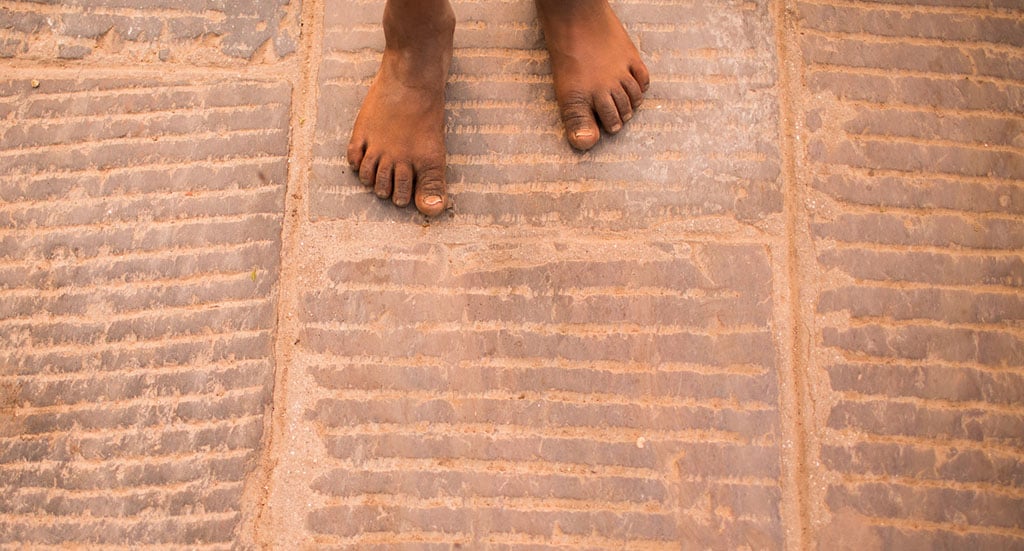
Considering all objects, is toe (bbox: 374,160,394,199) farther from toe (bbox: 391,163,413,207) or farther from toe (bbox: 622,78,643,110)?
toe (bbox: 622,78,643,110)

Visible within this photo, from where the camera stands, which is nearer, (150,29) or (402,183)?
(402,183)

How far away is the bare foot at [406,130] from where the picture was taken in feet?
3.75

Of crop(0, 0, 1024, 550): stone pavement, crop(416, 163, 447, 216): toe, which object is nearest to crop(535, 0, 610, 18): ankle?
crop(0, 0, 1024, 550): stone pavement

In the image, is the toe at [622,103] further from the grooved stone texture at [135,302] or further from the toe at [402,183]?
the grooved stone texture at [135,302]

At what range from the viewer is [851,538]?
3.57 feet

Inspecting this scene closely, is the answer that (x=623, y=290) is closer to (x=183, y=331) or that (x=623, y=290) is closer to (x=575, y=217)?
(x=575, y=217)

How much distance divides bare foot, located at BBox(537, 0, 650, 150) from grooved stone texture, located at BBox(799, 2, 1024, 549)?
1.17ft

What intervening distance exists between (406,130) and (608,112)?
0.37m

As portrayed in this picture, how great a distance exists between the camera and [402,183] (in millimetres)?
1172

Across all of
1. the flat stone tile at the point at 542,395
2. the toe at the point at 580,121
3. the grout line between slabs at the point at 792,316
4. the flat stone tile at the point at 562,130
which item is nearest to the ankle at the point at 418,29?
the flat stone tile at the point at 562,130

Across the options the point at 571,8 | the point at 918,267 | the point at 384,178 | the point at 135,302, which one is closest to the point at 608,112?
the point at 571,8

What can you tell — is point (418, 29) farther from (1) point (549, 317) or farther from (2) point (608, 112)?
(1) point (549, 317)

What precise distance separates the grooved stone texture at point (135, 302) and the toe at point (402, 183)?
0.22m

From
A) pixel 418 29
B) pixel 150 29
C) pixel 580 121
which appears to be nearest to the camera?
pixel 418 29
